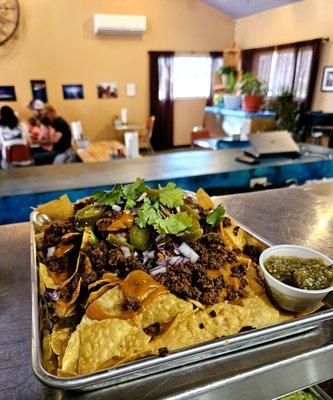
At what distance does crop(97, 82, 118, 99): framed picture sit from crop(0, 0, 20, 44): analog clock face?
196 cm

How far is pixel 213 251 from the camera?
0.85 m

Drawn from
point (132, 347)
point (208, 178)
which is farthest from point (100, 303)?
point (208, 178)

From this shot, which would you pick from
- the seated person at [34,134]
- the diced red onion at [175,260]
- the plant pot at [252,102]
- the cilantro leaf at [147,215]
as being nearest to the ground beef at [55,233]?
the cilantro leaf at [147,215]

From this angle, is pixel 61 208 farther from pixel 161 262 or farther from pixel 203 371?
pixel 203 371

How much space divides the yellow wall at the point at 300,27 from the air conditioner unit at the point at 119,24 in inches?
102

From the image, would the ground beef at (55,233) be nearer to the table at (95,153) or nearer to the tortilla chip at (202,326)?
the tortilla chip at (202,326)

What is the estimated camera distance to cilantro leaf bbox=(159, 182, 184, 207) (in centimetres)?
92

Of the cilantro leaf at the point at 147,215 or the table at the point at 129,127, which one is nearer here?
the cilantro leaf at the point at 147,215

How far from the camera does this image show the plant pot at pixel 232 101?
18.9 feet

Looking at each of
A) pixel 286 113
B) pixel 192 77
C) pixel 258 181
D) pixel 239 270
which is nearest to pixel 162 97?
pixel 192 77

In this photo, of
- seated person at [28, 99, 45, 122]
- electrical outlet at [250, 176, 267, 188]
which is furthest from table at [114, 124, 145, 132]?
electrical outlet at [250, 176, 267, 188]

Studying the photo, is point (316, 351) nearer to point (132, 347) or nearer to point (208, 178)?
point (132, 347)

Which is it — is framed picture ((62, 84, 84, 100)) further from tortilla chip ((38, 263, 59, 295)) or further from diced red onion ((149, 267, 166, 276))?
diced red onion ((149, 267, 166, 276))

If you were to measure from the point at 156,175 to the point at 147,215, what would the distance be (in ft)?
4.21
